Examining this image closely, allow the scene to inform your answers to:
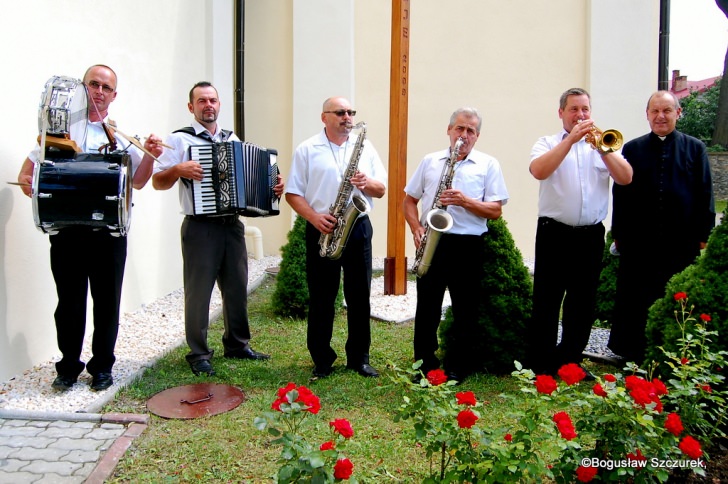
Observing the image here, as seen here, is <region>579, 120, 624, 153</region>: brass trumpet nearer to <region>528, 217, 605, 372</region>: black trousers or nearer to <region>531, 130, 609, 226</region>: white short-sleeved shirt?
<region>531, 130, 609, 226</region>: white short-sleeved shirt

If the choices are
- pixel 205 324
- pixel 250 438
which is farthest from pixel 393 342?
pixel 250 438

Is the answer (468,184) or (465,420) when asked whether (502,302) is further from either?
(465,420)

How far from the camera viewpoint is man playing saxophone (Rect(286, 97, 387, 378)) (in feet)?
14.7

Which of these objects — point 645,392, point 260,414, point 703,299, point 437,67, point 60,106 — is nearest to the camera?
point 645,392

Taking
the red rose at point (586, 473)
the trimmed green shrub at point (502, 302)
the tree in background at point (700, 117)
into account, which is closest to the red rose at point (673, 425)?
the red rose at point (586, 473)

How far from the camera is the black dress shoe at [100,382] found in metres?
4.31

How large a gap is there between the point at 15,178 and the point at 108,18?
2.31 meters

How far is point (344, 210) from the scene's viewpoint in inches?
175

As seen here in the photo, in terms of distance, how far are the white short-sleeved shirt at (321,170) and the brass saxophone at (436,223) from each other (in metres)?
0.53

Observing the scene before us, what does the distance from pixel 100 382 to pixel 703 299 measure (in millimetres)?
3802

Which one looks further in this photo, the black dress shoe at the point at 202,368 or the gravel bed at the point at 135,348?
the black dress shoe at the point at 202,368

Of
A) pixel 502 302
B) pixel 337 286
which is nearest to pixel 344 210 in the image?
pixel 337 286

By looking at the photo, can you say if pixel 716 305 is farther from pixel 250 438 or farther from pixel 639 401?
pixel 250 438

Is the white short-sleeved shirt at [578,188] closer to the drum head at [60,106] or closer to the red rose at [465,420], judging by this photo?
the red rose at [465,420]
